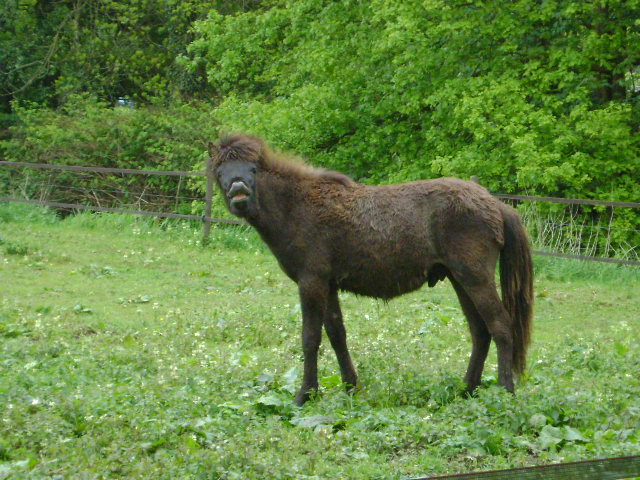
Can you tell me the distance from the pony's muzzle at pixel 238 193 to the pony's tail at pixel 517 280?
2.07 m

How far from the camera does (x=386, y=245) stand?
6562mm

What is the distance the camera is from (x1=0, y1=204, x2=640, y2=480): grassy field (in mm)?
4988

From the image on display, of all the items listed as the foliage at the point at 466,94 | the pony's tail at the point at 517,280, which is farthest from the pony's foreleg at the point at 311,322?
the foliage at the point at 466,94

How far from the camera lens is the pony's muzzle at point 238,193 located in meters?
6.44

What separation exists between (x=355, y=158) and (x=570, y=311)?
866cm

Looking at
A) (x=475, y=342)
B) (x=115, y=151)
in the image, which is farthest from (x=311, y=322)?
(x=115, y=151)

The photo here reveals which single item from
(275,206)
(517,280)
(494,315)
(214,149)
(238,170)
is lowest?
(494,315)

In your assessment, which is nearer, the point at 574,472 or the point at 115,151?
the point at 574,472

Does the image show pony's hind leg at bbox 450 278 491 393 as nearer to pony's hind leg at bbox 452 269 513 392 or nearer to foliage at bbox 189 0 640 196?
pony's hind leg at bbox 452 269 513 392

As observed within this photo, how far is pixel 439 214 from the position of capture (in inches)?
255

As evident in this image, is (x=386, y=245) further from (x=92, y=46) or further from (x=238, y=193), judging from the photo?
(x=92, y=46)

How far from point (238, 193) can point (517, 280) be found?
92.3 inches

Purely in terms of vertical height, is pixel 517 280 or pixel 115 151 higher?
pixel 517 280

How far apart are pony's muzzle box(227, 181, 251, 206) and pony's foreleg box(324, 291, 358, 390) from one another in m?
1.12
